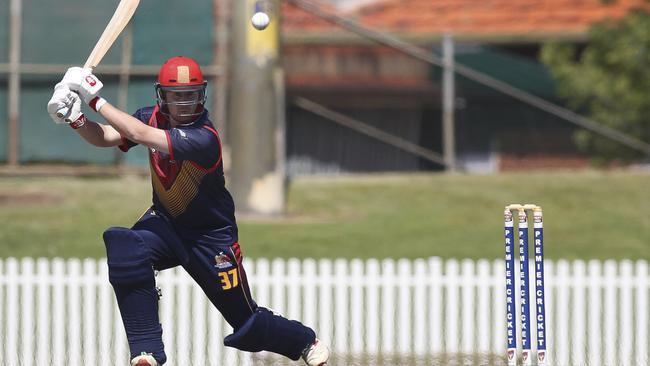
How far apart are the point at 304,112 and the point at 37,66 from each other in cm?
688

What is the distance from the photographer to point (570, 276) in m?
10.8

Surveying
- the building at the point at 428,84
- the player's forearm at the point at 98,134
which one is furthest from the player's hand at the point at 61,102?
the building at the point at 428,84

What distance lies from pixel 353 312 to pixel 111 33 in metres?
4.41

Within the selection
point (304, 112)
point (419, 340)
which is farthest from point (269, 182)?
point (304, 112)

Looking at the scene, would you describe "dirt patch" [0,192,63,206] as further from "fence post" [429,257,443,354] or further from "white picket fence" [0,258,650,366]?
"fence post" [429,257,443,354]

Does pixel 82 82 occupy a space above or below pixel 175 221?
above

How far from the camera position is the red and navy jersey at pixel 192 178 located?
6.86 meters

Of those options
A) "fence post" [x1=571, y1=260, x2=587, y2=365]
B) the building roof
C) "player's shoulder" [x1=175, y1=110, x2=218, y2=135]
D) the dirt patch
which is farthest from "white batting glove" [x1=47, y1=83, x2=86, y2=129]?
the building roof

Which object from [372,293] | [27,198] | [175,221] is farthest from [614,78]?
[175,221]

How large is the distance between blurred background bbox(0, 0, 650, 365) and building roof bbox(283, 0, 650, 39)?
0.06m

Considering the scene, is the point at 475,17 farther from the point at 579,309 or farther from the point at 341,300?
the point at 341,300

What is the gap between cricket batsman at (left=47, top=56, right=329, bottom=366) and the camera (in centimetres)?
687

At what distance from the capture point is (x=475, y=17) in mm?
25219

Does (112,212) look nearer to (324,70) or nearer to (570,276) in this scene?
(570,276)
